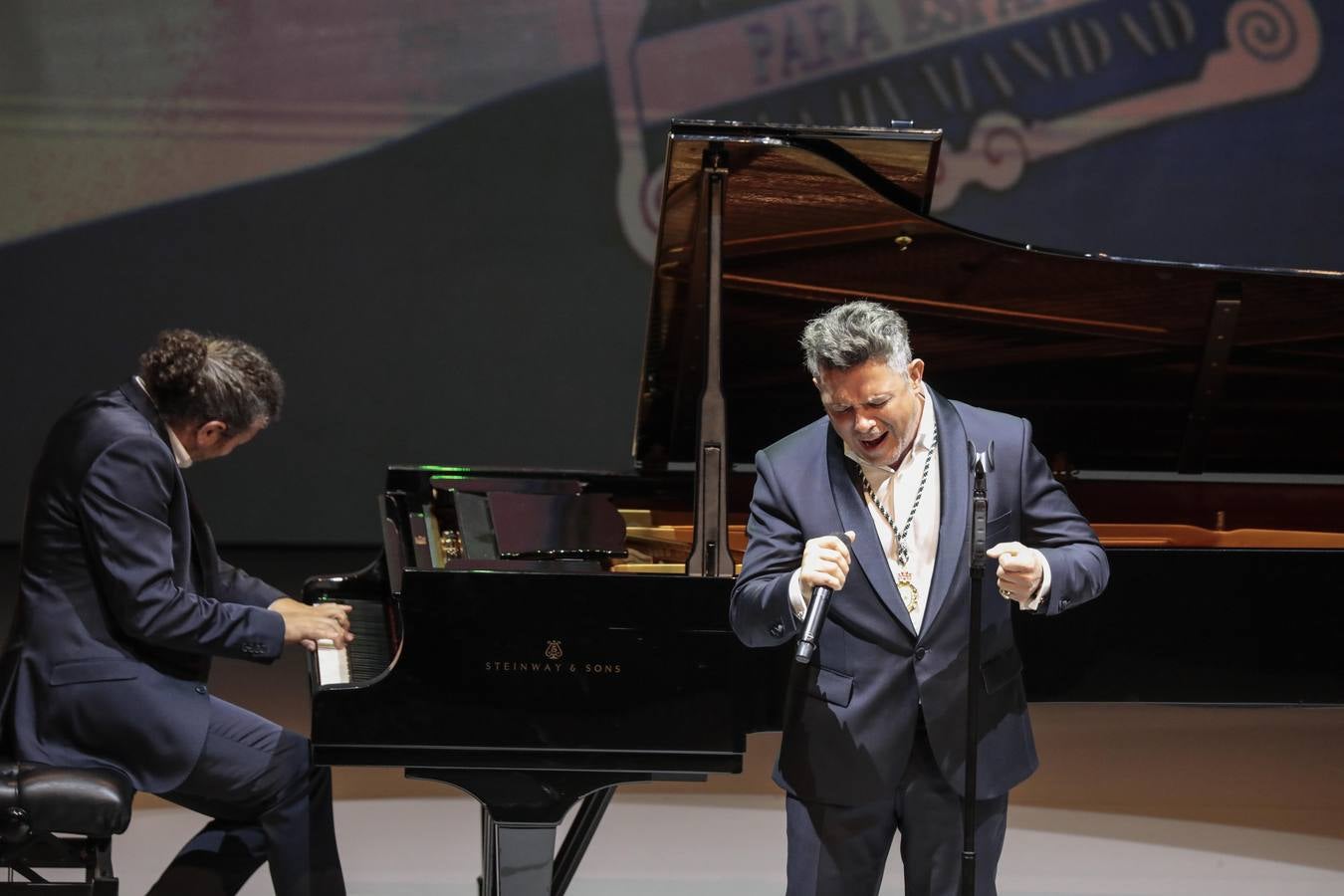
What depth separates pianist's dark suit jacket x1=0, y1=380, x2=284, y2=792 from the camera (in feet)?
8.80

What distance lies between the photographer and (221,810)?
285cm

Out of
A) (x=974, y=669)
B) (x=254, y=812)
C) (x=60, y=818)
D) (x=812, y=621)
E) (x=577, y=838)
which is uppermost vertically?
(x=812, y=621)

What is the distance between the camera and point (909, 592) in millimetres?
2199

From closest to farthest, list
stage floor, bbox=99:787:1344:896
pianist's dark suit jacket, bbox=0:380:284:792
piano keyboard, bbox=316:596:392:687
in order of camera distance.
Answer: pianist's dark suit jacket, bbox=0:380:284:792 < piano keyboard, bbox=316:596:392:687 < stage floor, bbox=99:787:1344:896

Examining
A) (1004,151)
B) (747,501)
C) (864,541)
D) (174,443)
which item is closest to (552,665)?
(864,541)

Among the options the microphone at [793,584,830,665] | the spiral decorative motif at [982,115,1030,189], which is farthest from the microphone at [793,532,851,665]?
the spiral decorative motif at [982,115,1030,189]

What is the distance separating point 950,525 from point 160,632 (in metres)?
1.48

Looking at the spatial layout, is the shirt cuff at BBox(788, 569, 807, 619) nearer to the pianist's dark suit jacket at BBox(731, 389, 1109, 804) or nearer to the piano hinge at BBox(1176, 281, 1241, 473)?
the pianist's dark suit jacket at BBox(731, 389, 1109, 804)

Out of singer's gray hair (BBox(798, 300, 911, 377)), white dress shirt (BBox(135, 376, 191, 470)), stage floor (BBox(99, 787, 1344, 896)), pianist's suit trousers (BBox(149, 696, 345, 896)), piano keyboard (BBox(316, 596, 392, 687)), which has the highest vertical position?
singer's gray hair (BBox(798, 300, 911, 377))

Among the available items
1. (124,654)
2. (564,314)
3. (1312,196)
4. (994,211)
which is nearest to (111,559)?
(124,654)

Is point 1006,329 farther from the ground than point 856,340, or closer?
closer

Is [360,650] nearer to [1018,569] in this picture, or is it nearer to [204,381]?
[204,381]

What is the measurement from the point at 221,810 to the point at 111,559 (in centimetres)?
55

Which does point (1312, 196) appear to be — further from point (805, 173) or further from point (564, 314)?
point (805, 173)
